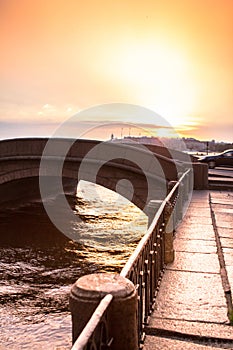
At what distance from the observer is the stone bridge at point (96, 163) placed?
1736 centimetres

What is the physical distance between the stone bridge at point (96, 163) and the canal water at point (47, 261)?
225 centimetres

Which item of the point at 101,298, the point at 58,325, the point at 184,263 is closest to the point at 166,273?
the point at 184,263

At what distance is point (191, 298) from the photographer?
5.11 metres

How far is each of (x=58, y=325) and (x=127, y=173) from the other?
1038cm

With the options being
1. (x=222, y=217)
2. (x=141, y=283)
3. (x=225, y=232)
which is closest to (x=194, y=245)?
(x=225, y=232)

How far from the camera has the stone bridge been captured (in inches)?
683

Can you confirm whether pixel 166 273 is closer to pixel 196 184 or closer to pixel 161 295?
pixel 161 295

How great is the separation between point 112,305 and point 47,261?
12.1 metres

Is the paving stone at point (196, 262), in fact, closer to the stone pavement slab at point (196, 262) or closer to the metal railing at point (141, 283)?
the stone pavement slab at point (196, 262)

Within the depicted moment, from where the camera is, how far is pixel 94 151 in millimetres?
18609

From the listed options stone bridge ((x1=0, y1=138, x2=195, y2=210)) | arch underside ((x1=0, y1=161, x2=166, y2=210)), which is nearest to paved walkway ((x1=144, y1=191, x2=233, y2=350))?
stone bridge ((x1=0, y1=138, x2=195, y2=210))

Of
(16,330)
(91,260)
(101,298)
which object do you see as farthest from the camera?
(91,260)

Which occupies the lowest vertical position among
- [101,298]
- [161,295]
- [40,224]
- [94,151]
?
[40,224]

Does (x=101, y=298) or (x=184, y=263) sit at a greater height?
(x=101, y=298)
